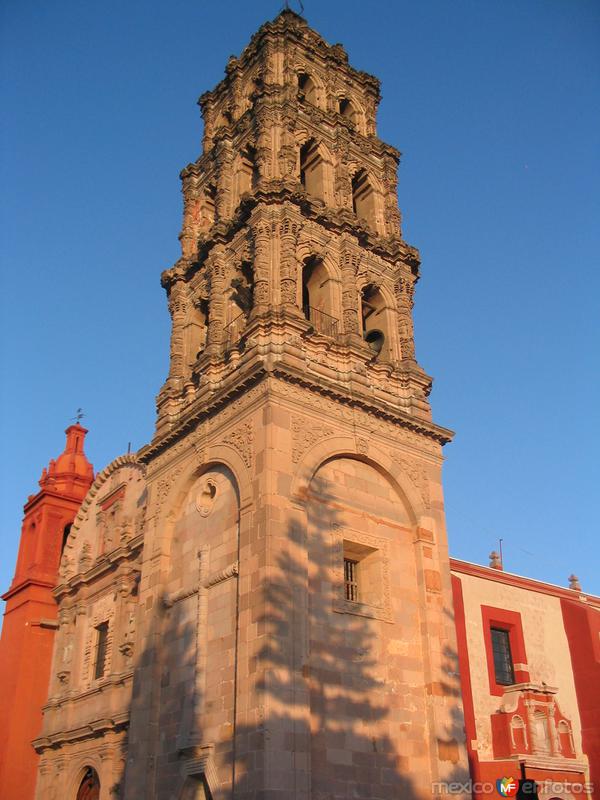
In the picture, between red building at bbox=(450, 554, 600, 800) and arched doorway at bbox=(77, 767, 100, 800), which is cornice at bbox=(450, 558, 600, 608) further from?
arched doorway at bbox=(77, 767, 100, 800)

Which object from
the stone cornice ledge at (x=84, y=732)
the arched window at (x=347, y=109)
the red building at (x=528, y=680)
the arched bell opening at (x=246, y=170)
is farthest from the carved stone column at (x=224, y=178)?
the stone cornice ledge at (x=84, y=732)

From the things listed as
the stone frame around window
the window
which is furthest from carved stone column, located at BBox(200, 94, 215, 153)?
the window

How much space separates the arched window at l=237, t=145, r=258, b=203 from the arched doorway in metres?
17.7

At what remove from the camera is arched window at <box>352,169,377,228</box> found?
27188 mm

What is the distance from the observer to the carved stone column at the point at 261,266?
21547 mm

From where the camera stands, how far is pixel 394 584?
20.1 metres

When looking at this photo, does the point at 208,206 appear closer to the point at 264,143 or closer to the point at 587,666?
the point at 264,143

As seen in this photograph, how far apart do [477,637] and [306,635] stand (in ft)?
23.9

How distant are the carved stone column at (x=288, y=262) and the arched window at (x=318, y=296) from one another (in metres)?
1.16

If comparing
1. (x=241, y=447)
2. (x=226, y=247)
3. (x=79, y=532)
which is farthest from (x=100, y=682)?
(x=226, y=247)

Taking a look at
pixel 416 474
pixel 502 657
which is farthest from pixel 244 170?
pixel 502 657

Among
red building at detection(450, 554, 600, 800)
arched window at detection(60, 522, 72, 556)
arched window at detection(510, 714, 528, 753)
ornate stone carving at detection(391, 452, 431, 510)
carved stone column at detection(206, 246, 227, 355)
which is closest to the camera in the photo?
red building at detection(450, 554, 600, 800)

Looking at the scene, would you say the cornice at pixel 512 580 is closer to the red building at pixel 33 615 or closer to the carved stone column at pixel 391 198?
the carved stone column at pixel 391 198

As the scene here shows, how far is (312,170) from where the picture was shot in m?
26.6
